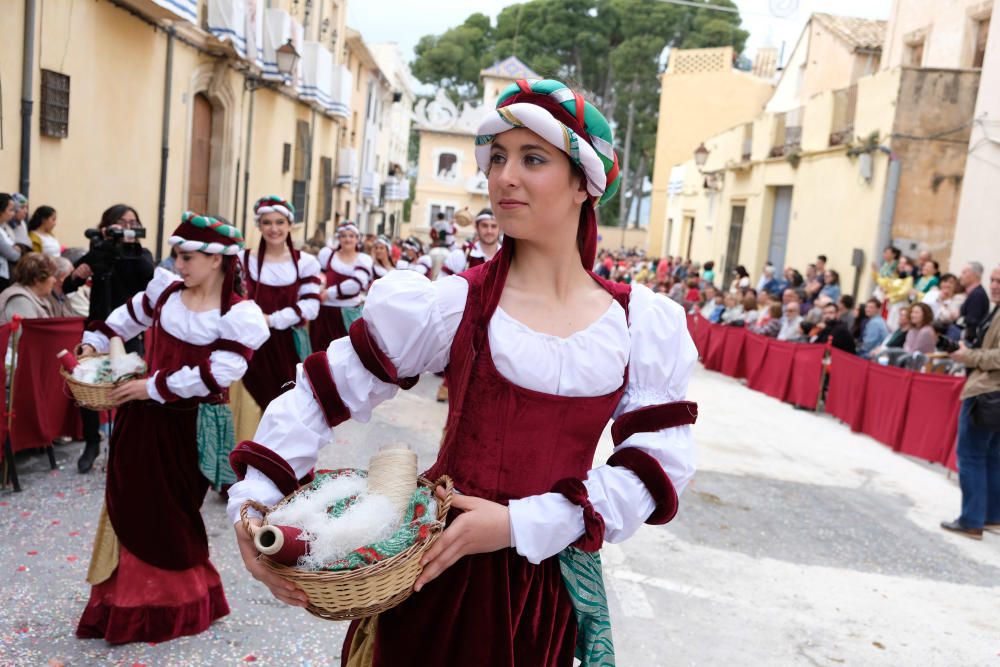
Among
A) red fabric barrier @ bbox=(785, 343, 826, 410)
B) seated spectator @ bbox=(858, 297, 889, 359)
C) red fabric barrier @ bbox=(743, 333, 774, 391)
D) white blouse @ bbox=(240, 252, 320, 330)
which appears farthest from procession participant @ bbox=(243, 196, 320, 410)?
red fabric barrier @ bbox=(743, 333, 774, 391)

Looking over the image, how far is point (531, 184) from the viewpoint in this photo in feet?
6.96

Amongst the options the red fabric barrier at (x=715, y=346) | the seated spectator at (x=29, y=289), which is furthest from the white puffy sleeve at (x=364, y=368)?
the red fabric barrier at (x=715, y=346)

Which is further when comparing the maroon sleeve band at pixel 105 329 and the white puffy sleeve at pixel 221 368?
the maroon sleeve band at pixel 105 329

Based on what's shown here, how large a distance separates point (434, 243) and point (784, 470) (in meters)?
9.52

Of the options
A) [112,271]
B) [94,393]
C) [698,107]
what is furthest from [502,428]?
[698,107]

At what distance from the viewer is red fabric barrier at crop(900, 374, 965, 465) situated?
8625 millimetres

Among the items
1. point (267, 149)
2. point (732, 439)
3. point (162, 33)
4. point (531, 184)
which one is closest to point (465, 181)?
point (267, 149)

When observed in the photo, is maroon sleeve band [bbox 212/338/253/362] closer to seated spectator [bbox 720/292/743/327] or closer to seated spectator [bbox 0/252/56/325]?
seated spectator [bbox 0/252/56/325]

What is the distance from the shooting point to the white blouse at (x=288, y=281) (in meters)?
6.80

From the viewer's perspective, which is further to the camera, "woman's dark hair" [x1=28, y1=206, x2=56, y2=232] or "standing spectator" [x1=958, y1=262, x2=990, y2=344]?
"standing spectator" [x1=958, y1=262, x2=990, y2=344]

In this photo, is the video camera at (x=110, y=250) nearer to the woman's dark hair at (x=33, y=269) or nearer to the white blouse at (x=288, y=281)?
the woman's dark hair at (x=33, y=269)

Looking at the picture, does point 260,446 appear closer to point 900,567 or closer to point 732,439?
point 900,567

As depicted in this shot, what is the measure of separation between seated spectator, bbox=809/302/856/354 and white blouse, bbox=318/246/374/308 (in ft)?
19.5

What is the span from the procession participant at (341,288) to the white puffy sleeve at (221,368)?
5078mm
